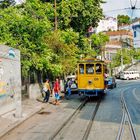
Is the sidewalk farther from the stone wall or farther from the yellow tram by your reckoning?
the yellow tram

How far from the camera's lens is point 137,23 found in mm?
123312

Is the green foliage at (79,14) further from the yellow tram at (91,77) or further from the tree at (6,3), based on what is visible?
the yellow tram at (91,77)

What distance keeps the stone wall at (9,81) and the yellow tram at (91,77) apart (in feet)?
32.6

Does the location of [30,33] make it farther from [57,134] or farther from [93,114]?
[57,134]

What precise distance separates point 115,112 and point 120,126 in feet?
18.9

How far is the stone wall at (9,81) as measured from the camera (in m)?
20.3

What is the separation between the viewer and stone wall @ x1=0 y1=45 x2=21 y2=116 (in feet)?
66.5

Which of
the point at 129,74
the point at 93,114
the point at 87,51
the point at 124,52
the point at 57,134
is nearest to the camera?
the point at 57,134

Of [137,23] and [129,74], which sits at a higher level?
[137,23]

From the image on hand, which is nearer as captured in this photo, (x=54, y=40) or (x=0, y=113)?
(x=0, y=113)

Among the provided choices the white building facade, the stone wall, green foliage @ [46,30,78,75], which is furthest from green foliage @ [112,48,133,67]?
the stone wall

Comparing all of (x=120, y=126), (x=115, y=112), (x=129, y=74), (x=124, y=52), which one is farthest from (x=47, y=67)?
(x=124, y=52)

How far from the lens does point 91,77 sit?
31391mm

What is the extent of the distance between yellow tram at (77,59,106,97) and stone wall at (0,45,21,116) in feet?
32.6
